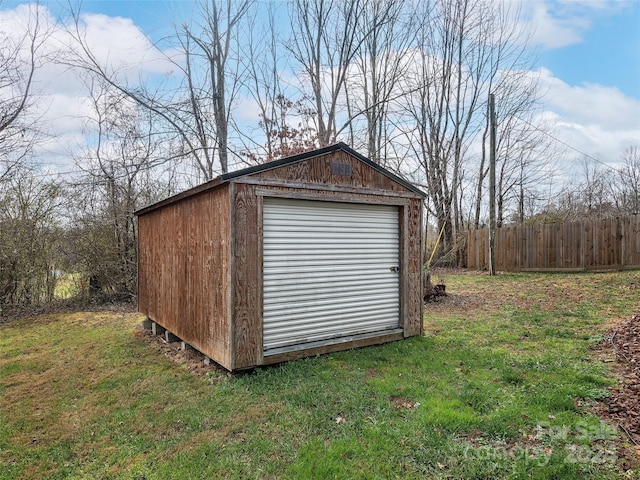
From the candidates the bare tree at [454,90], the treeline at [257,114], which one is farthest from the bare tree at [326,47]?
the bare tree at [454,90]

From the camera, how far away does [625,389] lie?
313cm

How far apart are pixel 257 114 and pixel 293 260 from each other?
9.64 metres

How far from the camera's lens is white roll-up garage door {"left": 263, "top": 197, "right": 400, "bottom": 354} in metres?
4.14

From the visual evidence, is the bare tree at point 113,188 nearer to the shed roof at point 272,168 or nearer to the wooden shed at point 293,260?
the wooden shed at point 293,260

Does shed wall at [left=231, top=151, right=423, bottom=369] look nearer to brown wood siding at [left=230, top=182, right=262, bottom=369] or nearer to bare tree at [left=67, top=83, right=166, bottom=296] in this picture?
brown wood siding at [left=230, top=182, right=262, bottom=369]

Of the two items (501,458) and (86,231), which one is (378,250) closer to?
(501,458)

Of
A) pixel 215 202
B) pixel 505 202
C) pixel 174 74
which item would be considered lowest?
pixel 215 202

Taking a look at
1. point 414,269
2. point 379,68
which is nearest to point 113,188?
point 414,269

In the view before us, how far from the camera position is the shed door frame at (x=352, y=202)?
13.0 feet

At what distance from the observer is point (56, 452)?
2682 mm

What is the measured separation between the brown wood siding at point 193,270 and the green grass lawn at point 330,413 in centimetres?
46

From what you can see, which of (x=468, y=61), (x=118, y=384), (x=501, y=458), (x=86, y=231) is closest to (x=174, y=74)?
(x=86, y=231)

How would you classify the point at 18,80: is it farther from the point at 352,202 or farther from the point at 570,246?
the point at 570,246

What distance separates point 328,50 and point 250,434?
1300 cm
